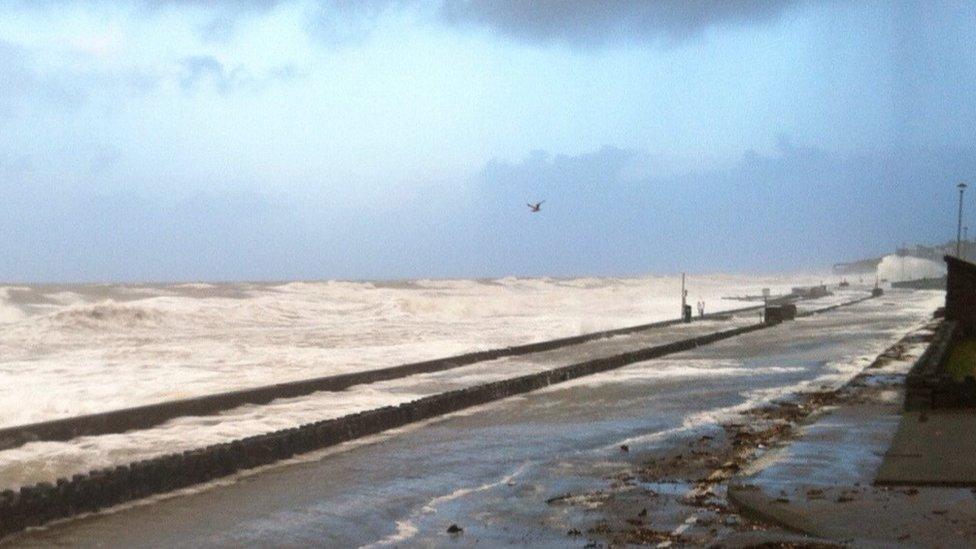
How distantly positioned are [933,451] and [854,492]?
2.16 m

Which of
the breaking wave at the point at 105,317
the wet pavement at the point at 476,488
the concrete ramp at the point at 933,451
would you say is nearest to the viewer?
the wet pavement at the point at 476,488

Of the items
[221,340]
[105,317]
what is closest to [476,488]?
[221,340]

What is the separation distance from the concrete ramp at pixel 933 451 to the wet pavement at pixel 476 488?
167 centimetres

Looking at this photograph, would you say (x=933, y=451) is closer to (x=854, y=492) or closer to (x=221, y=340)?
(x=854, y=492)

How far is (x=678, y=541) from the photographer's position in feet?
24.1

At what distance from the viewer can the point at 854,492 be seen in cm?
851

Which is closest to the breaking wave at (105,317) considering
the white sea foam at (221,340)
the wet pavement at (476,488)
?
the white sea foam at (221,340)

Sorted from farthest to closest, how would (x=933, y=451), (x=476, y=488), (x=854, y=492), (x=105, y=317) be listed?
1. (x=105, y=317)
2. (x=933, y=451)
3. (x=476, y=488)
4. (x=854, y=492)

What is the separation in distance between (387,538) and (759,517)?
2.61m

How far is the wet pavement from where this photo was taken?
26.2 feet

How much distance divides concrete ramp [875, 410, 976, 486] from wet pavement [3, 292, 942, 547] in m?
1.67

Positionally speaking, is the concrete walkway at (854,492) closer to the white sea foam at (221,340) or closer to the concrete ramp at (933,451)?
the concrete ramp at (933,451)

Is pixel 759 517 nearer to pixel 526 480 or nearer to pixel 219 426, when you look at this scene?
pixel 526 480

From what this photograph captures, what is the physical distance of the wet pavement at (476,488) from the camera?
7.97 meters
